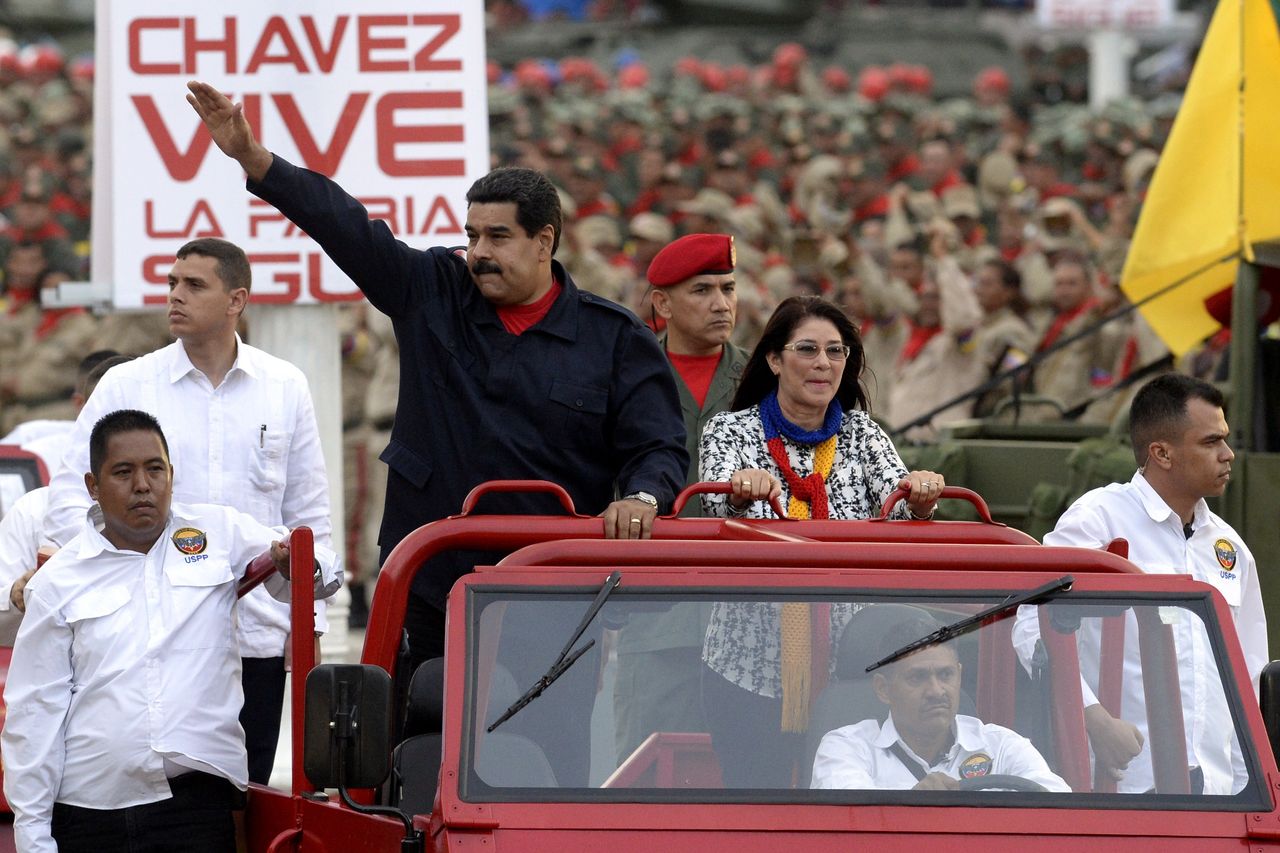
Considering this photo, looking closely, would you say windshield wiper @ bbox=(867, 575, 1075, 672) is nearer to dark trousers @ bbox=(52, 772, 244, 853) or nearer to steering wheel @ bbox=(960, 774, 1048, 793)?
steering wheel @ bbox=(960, 774, 1048, 793)

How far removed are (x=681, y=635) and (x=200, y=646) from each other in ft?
5.22

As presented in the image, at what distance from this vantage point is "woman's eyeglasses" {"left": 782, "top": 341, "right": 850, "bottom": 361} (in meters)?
5.61

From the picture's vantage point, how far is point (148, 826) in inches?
206


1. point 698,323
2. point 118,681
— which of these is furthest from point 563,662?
point 698,323

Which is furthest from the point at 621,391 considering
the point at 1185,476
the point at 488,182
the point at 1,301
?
the point at 1,301

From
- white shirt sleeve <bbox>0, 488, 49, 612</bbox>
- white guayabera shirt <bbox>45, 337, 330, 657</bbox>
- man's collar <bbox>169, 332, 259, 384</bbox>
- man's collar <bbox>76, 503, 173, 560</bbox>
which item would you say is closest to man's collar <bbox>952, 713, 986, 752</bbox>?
man's collar <bbox>76, 503, 173, 560</bbox>

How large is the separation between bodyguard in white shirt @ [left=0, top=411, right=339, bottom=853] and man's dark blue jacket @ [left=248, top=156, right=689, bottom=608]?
0.40 m

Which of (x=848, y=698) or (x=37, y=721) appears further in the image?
(x=37, y=721)

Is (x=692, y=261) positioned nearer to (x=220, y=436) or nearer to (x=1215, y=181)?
(x=220, y=436)

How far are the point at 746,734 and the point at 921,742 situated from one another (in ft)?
1.09

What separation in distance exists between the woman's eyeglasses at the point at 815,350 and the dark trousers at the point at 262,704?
66.0 inches

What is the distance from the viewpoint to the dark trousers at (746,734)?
416cm

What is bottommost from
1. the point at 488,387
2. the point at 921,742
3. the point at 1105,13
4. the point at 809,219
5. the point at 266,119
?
the point at 921,742

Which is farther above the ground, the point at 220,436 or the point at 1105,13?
the point at 1105,13
